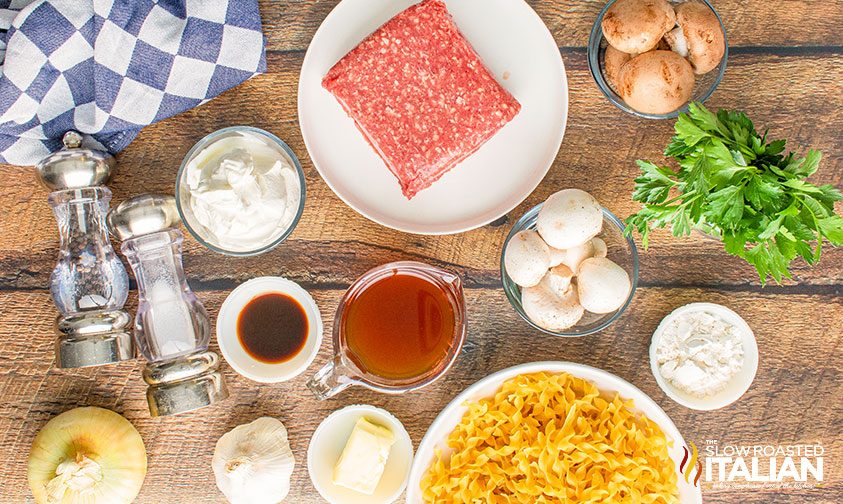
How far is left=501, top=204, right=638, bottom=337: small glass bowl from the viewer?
5.13ft

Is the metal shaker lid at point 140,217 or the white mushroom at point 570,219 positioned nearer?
the white mushroom at point 570,219

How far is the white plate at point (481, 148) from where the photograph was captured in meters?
1.56

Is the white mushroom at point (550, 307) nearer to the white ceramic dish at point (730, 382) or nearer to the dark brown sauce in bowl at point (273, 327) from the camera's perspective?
the white ceramic dish at point (730, 382)

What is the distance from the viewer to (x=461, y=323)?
158 cm

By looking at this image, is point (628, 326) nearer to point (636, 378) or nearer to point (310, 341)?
point (636, 378)

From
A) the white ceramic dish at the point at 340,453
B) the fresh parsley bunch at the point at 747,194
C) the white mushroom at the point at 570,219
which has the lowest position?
the white ceramic dish at the point at 340,453

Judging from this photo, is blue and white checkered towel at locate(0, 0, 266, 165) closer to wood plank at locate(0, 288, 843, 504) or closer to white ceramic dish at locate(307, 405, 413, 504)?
wood plank at locate(0, 288, 843, 504)

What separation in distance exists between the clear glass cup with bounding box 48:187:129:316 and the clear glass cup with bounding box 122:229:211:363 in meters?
0.06

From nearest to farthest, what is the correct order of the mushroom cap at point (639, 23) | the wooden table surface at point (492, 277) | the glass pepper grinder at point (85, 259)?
1. the mushroom cap at point (639, 23)
2. the glass pepper grinder at point (85, 259)
3. the wooden table surface at point (492, 277)

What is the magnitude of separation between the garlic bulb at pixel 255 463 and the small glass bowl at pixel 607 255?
659 millimetres

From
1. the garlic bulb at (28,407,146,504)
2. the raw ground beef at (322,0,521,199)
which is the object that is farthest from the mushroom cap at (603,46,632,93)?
the garlic bulb at (28,407,146,504)

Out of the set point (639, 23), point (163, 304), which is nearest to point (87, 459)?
point (163, 304)

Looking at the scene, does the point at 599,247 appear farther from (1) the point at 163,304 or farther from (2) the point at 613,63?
(1) the point at 163,304

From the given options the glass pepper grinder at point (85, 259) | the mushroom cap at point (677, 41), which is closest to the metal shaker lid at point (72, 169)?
the glass pepper grinder at point (85, 259)
